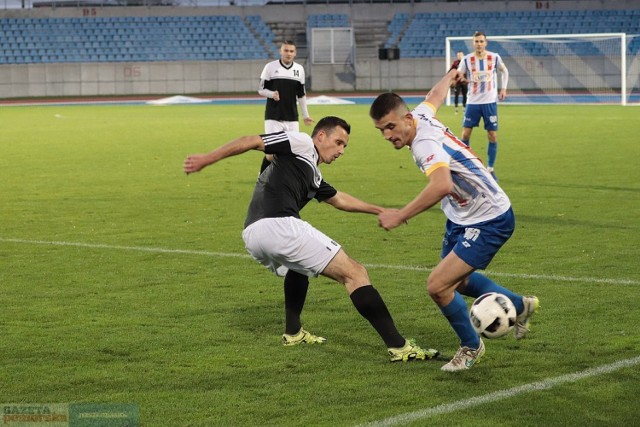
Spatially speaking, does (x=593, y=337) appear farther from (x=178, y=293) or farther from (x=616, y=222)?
(x=616, y=222)

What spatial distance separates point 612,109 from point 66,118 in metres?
19.7

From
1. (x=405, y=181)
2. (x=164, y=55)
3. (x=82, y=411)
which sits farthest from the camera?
(x=164, y=55)

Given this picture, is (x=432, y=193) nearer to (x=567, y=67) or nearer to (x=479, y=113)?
(x=479, y=113)

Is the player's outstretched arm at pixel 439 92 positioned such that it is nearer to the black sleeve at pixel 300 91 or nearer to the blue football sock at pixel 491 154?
the black sleeve at pixel 300 91

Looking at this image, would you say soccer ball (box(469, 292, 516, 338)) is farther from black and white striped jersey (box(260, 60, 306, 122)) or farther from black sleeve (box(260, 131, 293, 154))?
black and white striped jersey (box(260, 60, 306, 122))

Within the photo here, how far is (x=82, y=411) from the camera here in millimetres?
5426

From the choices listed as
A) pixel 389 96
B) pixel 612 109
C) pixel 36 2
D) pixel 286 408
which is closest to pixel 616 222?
pixel 389 96

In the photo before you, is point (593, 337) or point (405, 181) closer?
point (593, 337)

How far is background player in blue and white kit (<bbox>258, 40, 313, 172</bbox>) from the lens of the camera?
1572 centimetres

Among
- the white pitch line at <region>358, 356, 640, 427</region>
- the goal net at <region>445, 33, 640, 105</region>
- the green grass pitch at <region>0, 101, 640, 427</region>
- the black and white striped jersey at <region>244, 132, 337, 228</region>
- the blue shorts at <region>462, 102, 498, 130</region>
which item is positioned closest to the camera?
the white pitch line at <region>358, 356, 640, 427</region>

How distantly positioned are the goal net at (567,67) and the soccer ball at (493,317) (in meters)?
40.1

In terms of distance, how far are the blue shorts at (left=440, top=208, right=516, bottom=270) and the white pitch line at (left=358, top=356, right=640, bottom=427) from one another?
2.63 feet

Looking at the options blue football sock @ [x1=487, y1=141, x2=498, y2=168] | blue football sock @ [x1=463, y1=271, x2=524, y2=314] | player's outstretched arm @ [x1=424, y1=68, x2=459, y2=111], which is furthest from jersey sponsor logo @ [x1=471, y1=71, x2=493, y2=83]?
blue football sock @ [x1=463, y1=271, x2=524, y2=314]

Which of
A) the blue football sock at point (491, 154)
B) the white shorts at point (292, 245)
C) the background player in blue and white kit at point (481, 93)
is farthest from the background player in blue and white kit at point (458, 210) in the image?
the background player in blue and white kit at point (481, 93)
